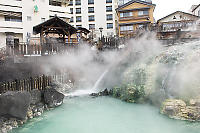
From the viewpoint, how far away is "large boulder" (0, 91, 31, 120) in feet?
24.4

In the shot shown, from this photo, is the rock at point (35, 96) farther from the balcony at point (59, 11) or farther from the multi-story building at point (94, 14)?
the multi-story building at point (94, 14)

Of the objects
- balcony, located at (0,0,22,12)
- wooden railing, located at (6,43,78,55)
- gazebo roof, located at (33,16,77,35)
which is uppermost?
balcony, located at (0,0,22,12)

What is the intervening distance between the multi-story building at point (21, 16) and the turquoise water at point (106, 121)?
17762 mm

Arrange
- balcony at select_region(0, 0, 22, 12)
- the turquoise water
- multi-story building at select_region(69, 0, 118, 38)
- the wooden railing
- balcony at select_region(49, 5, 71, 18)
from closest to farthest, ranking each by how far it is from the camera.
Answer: the turquoise water, the wooden railing, balcony at select_region(0, 0, 22, 12), balcony at select_region(49, 5, 71, 18), multi-story building at select_region(69, 0, 118, 38)

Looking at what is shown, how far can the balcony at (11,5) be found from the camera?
2335cm

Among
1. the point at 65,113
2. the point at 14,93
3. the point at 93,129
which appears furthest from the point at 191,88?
the point at 14,93

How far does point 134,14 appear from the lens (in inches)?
1304

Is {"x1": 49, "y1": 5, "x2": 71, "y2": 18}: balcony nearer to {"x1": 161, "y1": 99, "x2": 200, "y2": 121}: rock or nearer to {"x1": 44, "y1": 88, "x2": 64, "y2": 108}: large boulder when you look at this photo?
{"x1": 44, "y1": 88, "x2": 64, "y2": 108}: large boulder

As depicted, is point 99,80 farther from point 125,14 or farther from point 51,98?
point 125,14

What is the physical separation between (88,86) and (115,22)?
30.0 meters

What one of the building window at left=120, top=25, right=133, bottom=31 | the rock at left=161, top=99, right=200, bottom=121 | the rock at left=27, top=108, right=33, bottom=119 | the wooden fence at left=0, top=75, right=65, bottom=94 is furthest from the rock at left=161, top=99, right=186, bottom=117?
the building window at left=120, top=25, right=133, bottom=31

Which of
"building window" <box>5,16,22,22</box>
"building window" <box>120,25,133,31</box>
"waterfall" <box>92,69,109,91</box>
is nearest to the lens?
"waterfall" <box>92,69,109,91</box>

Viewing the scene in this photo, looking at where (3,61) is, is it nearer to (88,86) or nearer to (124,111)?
(88,86)

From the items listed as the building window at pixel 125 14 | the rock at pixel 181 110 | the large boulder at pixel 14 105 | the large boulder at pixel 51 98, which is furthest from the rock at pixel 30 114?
the building window at pixel 125 14
